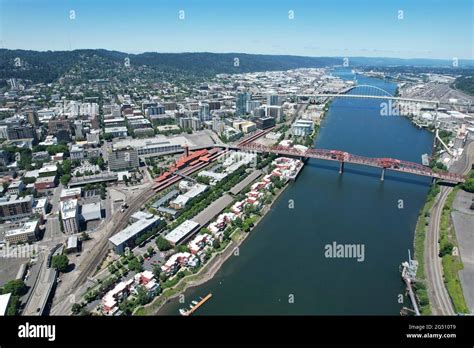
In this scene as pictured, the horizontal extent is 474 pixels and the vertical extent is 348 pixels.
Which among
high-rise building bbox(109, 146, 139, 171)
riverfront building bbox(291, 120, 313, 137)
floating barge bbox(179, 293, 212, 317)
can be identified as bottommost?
floating barge bbox(179, 293, 212, 317)

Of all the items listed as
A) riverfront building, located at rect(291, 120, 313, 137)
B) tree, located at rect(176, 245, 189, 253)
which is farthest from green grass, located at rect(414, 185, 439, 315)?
riverfront building, located at rect(291, 120, 313, 137)

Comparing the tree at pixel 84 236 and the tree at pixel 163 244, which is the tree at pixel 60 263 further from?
the tree at pixel 163 244

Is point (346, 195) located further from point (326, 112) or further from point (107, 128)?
point (326, 112)

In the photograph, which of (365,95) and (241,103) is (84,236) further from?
(365,95)

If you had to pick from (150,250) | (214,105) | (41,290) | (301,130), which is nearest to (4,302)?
(41,290)

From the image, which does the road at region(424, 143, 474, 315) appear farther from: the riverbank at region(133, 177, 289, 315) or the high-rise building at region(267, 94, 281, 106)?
the high-rise building at region(267, 94, 281, 106)

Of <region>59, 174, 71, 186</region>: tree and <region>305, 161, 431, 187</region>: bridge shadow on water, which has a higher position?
<region>59, 174, 71, 186</region>: tree

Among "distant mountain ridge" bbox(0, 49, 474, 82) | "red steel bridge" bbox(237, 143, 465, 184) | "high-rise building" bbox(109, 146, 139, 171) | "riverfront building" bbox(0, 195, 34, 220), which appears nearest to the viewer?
"riverfront building" bbox(0, 195, 34, 220)
